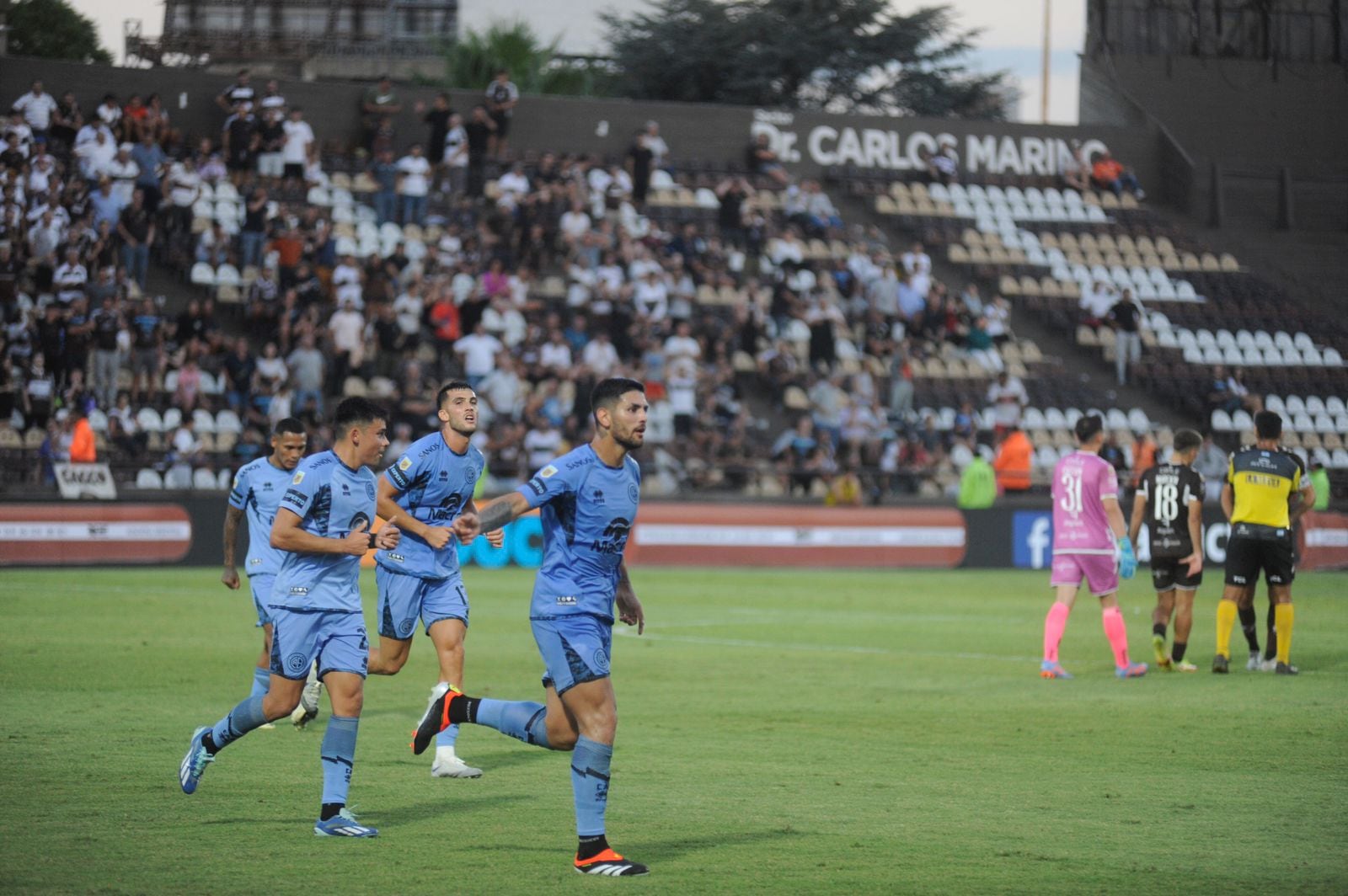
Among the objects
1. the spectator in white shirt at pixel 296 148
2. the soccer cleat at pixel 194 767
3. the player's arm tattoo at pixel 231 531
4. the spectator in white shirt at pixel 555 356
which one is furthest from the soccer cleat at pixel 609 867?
the spectator in white shirt at pixel 296 148

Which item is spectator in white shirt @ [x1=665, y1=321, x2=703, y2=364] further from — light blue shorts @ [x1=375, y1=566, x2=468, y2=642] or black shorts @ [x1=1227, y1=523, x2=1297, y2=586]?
light blue shorts @ [x1=375, y1=566, x2=468, y2=642]

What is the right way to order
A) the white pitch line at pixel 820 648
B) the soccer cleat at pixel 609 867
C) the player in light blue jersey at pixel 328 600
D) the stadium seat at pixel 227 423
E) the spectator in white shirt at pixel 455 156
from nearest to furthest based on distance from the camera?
the soccer cleat at pixel 609 867 < the player in light blue jersey at pixel 328 600 < the white pitch line at pixel 820 648 < the stadium seat at pixel 227 423 < the spectator in white shirt at pixel 455 156

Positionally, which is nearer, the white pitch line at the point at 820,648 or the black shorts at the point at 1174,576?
the black shorts at the point at 1174,576

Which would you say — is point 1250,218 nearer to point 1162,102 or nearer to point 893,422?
point 1162,102

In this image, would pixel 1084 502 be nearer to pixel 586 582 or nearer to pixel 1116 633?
pixel 1116 633

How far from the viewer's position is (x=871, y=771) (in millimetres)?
10867

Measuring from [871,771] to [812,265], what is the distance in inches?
1080

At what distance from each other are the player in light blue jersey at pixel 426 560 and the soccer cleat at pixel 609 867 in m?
3.61

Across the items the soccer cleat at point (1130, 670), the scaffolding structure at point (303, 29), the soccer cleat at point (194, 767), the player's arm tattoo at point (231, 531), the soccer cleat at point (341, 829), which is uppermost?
the scaffolding structure at point (303, 29)

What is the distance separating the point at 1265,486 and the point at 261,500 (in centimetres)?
937

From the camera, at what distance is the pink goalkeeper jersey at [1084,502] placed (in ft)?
52.4

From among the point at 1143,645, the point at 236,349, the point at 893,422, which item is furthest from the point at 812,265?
the point at 1143,645

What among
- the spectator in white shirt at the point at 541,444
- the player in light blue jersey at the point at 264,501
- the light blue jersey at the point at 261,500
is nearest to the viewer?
the player in light blue jersey at the point at 264,501

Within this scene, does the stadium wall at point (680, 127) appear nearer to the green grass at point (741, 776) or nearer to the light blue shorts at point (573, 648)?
the green grass at point (741, 776)
